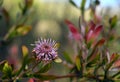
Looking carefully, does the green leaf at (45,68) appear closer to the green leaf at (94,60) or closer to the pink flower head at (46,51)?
the pink flower head at (46,51)

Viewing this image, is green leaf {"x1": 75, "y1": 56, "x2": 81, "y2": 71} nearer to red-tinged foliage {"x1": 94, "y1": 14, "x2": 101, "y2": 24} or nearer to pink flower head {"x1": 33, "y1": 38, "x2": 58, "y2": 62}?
pink flower head {"x1": 33, "y1": 38, "x2": 58, "y2": 62}

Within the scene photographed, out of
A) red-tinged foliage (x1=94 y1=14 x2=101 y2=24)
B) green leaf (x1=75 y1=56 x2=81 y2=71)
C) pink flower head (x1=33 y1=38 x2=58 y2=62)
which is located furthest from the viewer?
red-tinged foliage (x1=94 y1=14 x2=101 y2=24)

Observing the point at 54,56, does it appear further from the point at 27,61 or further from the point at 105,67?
the point at 105,67

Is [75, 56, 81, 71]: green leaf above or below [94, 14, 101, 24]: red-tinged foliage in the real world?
below

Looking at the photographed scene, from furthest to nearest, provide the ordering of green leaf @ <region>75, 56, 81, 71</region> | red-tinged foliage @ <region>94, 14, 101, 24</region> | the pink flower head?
red-tinged foliage @ <region>94, 14, 101, 24</region> < green leaf @ <region>75, 56, 81, 71</region> < the pink flower head

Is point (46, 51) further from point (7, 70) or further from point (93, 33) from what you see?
point (93, 33)

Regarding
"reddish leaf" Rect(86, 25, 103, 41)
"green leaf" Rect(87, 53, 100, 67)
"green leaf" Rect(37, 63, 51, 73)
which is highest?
"reddish leaf" Rect(86, 25, 103, 41)

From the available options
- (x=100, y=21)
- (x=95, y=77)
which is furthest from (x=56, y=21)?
(x=95, y=77)

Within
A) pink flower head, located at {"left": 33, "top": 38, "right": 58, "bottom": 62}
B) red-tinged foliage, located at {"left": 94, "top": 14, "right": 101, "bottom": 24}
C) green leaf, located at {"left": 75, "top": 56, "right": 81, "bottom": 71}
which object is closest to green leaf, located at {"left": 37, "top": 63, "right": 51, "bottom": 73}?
pink flower head, located at {"left": 33, "top": 38, "right": 58, "bottom": 62}

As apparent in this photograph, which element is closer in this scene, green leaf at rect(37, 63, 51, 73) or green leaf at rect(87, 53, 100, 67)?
green leaf at rect(37, 63, 51, 73)

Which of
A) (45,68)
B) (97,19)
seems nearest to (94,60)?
(45,68)
